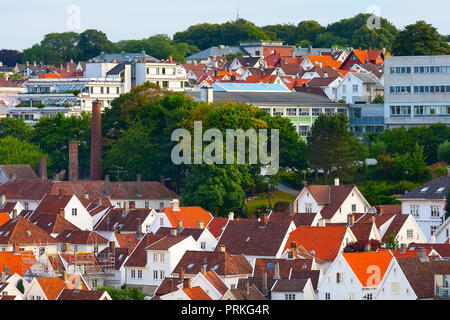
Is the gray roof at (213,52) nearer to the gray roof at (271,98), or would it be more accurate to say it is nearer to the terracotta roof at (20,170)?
the gray roof at (271,98)

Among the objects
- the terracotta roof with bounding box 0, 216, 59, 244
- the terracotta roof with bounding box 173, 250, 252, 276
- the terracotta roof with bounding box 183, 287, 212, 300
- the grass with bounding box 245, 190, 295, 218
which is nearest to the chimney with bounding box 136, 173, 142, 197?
the grass with bounding box 245, 190, 295, 218

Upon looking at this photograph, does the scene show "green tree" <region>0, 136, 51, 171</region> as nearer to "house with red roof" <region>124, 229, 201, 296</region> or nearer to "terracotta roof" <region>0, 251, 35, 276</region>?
"terracotta roof" <region>0, 251, 35, 276</region>

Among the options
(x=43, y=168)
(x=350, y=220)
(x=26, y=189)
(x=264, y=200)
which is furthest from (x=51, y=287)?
(x=43, y=168)

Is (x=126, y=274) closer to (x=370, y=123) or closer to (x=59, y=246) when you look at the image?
(x=59, y=246)

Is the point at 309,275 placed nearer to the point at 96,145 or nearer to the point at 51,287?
the point at 51,287
